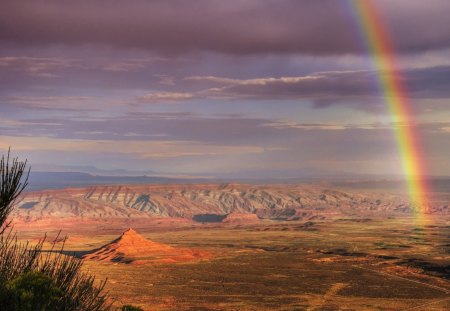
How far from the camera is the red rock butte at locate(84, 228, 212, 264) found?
133375 mm

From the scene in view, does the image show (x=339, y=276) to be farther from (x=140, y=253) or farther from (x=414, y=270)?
(x=140, y=253)

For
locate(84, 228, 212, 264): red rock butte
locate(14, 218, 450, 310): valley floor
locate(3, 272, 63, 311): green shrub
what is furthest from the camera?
locate(84, 228, 212, 264): red rock butte

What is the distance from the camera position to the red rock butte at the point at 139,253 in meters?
133

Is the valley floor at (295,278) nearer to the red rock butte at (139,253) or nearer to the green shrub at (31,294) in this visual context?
the red rock butte at (139,253)

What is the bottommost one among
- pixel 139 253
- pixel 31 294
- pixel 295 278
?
pixel 139 253

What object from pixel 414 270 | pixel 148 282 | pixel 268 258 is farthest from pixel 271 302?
pixel 268 258

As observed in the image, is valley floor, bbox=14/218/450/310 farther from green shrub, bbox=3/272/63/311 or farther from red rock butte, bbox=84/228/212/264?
green shrub, bbox=3/272/63/311

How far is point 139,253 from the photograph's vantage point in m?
143

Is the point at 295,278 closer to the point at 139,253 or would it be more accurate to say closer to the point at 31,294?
the point at 139,253

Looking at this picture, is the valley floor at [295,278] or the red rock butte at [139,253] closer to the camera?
the valley floor at [295,278]

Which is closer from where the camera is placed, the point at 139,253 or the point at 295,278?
the point at 295,278

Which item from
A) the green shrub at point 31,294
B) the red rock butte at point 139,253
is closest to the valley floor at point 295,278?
the red rock butte at point 139,253

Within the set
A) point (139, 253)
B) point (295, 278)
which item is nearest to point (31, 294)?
point (295, 278)

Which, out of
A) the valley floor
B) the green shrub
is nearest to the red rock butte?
the valley floor
